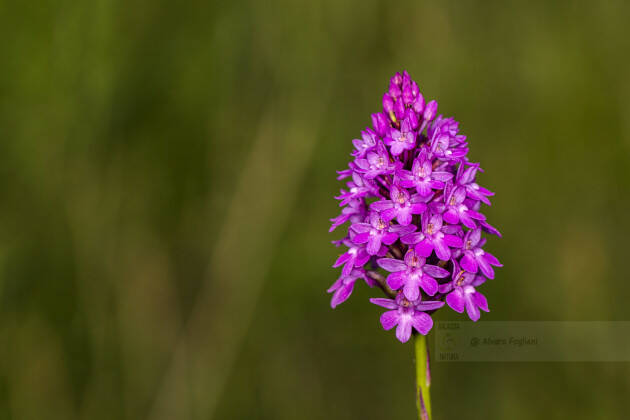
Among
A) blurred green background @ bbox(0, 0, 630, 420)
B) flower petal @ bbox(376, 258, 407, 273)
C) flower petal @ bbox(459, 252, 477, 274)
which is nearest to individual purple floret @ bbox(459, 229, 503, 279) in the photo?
flower petal @ bbox(459, 252, 477, 274)

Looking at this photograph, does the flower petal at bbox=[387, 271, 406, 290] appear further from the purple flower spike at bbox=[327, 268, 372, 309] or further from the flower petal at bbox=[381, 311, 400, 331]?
the purple flower spike at bbox=[327, 268, 372, 309]

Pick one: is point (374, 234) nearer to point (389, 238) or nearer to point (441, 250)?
point (389, 238)

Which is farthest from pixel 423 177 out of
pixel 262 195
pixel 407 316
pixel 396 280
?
pixel 262 195

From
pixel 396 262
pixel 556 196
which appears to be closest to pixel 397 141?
pixel 396 262

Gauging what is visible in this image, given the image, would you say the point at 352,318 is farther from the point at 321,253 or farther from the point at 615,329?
the point at 615,329

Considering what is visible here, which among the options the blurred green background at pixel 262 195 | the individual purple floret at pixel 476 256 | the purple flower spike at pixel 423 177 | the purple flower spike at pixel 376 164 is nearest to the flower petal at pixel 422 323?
the individual purple floret at pixel 476 256

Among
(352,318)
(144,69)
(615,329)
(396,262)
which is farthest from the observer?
(352,318)

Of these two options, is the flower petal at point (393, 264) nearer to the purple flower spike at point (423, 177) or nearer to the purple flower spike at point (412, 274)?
the purple flower spike at point (412, 274)
